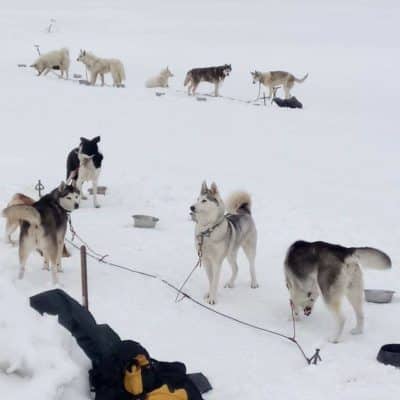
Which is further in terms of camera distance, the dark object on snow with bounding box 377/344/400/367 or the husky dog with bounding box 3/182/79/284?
the husky dog with bounding box 3/182/79/284

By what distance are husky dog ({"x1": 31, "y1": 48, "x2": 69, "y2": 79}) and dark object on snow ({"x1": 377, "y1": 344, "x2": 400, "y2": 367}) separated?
14105 millimetres

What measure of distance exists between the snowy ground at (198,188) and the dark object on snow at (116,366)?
0.12 m

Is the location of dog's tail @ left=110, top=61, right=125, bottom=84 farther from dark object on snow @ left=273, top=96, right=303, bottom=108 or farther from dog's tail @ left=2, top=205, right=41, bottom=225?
dog's tail @ left=2, top=205, right=41, bottom=225

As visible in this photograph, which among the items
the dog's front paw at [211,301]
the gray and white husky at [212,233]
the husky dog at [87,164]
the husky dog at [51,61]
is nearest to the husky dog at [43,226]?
the gray and white husky at [212,233]

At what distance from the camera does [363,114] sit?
16047 mm

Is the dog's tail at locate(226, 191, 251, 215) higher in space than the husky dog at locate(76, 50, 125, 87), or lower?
lower

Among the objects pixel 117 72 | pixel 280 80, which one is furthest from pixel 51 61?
pixel 280 80

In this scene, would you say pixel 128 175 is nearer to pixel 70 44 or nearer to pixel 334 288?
pixel 334 288

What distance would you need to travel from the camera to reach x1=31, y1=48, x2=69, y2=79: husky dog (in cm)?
1709

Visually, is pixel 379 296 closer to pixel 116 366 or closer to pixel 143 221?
pixel 143 221

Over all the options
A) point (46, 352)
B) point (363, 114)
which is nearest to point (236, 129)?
point (363, 114)

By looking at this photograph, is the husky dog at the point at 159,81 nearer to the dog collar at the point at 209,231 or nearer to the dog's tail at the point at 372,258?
the dog collar at the point at 209,231

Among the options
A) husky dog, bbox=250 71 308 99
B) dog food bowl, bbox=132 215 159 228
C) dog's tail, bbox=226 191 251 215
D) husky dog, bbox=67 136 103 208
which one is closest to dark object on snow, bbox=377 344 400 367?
dog's tail, bbox=226 191 251 215

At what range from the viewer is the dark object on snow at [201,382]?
4.21 m
